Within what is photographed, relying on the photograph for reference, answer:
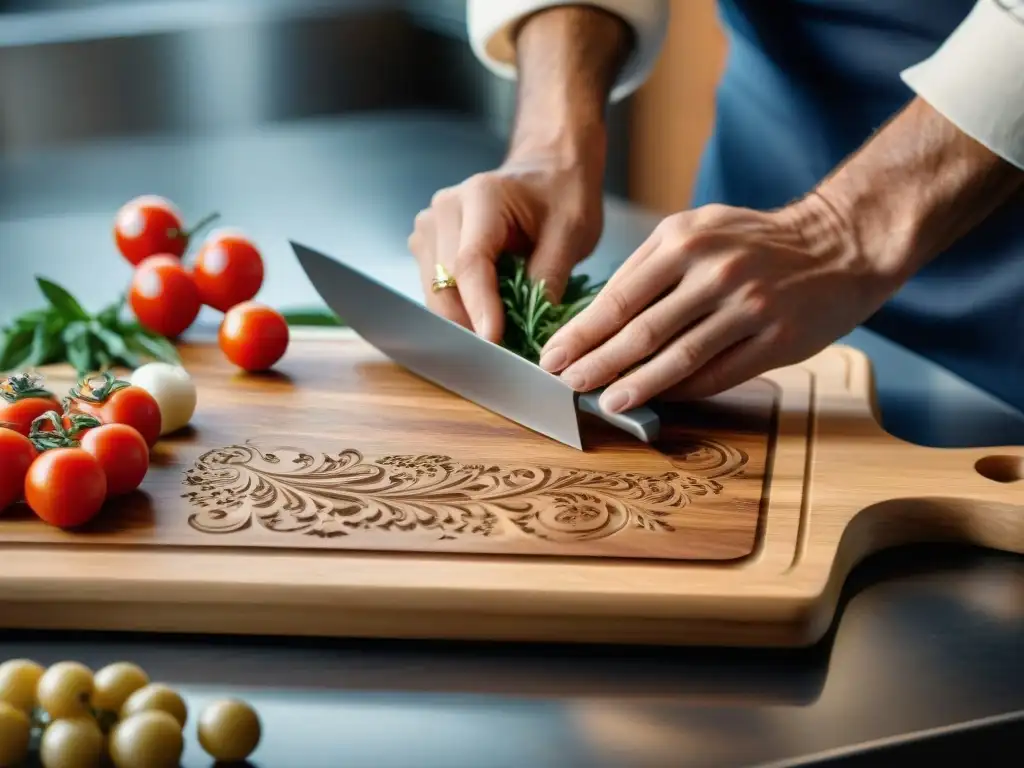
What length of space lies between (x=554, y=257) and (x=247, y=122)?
1.43 metres

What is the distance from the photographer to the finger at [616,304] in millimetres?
1245

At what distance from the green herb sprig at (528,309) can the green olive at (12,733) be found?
70 cm

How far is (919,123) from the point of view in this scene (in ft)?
4.31

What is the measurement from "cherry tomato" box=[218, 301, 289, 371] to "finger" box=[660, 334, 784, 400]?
48 cm

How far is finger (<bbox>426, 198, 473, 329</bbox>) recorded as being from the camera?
1.43 m

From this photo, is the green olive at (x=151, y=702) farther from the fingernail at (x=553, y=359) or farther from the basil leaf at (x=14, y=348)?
the basil leaf at (x=14, y=348)

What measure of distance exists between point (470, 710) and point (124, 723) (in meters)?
0.25

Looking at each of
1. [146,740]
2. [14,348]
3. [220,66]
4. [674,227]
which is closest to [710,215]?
[674,227]

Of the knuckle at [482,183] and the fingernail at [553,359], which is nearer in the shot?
the fingernail at [553,359]

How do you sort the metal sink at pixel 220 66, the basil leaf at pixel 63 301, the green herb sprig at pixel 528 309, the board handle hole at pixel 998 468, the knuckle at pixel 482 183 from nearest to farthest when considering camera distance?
1. the board handle hole at pixel 998 468
2. the green herb sprig at pixel 528 309
3. the knuckle at pixel 482 183
4. the basil leaf at pixel 63 301
5. the metal sink at pixel 220 66

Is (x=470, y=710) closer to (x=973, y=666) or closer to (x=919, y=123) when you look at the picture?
(x=973, y=666)

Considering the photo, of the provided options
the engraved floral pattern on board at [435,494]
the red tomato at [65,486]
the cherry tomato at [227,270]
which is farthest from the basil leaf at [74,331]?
the red tomato at [65,486]

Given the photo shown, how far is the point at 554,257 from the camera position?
1.46m

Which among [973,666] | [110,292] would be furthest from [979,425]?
[110,292]
